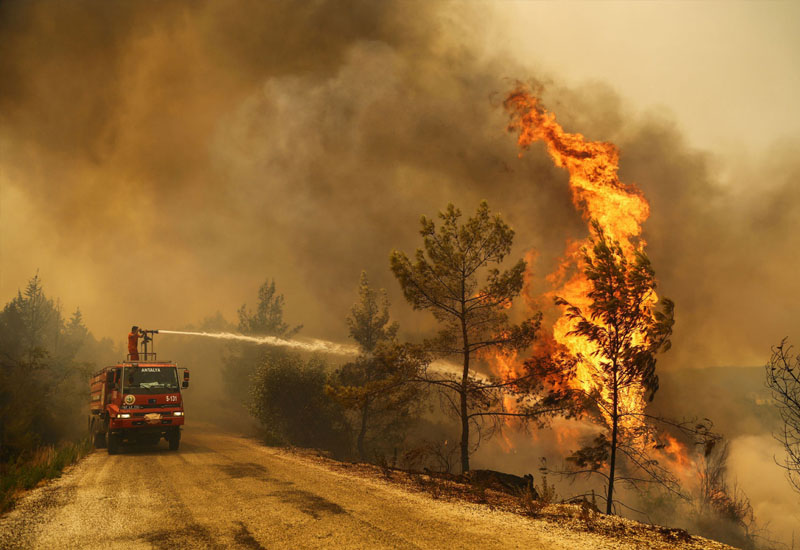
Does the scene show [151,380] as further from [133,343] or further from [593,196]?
[593,196]

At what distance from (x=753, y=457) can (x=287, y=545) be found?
4514cm

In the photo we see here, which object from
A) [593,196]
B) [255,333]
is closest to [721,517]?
[593,196]

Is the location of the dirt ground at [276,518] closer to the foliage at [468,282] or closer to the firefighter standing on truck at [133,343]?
the foliage at [468,282]

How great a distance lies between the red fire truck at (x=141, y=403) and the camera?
18234mm

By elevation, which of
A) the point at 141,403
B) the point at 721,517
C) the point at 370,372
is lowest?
the point at 721,517

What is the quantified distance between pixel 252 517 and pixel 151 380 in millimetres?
12485

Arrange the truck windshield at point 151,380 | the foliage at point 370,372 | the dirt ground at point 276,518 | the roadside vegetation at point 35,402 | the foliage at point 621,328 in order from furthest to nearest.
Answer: the foliage at point 370,372 → the truck windshield at point 151,380 → the roadside vegetation at point 35,402 → the foliage at point 621,328 → the dirt ground at point 276,518

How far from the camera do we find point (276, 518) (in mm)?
9164

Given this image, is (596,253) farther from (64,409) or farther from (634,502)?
(64,409)

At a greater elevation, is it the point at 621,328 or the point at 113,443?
the point at 621,328

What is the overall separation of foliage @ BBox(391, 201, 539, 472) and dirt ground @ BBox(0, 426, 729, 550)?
5.14 meters

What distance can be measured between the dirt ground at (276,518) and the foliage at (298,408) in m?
17.2

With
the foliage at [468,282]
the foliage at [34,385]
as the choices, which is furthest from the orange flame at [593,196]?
the foliage at [34,385]

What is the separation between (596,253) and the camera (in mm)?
12836
